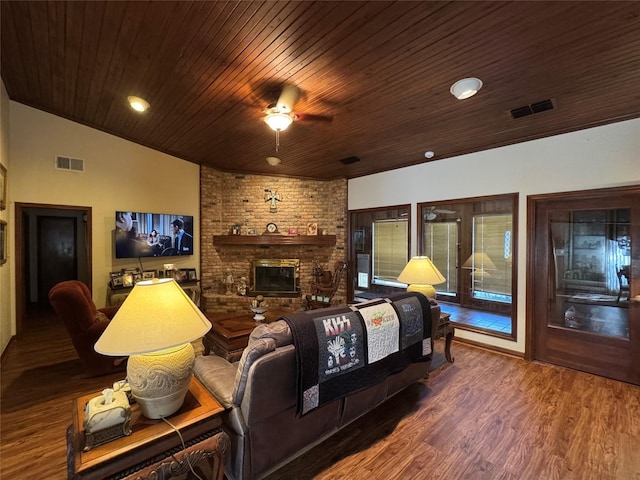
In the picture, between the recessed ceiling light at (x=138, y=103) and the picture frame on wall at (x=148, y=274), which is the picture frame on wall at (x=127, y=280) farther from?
the recessed ceiling light at (x=138, y=103)

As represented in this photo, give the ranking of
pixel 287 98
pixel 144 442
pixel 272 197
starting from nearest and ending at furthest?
1. pixel 144 442
2. pixel 287 98
3. pixel 272 197

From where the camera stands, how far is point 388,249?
574 cm

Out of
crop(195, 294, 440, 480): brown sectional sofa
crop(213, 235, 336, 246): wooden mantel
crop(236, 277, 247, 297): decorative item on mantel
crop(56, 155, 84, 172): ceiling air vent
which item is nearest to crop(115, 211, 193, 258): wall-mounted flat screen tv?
crop(213, 235, 336, 246): wooden mantel

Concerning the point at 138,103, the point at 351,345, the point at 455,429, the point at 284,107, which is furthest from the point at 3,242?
the point at 455,429

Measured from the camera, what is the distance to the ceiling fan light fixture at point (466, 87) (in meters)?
2.42

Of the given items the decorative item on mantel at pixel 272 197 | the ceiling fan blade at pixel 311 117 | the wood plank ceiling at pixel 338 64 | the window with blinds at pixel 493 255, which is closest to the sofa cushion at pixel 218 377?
the wood plank ceiling at pixel 338 64

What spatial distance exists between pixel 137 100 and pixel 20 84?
4.77 ft

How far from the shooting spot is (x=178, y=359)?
140 centimetres

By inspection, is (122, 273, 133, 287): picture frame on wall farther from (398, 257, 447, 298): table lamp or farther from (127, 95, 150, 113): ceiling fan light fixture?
(398, 257, 447, 298): table lamp

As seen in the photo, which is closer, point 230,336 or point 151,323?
point 151,323

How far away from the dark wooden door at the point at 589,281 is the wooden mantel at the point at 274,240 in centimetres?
339

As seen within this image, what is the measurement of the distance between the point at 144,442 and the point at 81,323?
2.24 metres

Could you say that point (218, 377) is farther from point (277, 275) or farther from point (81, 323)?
point (277, 275)

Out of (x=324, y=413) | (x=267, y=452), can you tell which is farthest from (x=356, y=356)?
(x=267, y=452)
